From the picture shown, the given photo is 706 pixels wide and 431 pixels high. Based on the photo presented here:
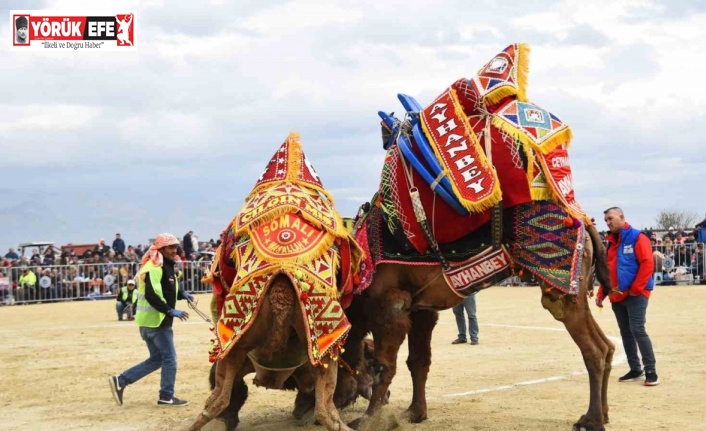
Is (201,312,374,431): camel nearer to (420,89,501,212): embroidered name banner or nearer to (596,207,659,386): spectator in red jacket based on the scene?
(420,89,501,212): embroidered name banner

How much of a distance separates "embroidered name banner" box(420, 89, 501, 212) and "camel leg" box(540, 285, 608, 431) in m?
1.03

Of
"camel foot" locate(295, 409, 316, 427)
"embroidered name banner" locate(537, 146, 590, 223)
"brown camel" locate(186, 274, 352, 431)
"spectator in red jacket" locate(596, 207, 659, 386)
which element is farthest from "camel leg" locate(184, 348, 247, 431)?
"spectator in red jacket" locate(596, 207, 659, 386)

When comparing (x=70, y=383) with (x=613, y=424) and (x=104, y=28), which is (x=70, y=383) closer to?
(x=613, y=424)

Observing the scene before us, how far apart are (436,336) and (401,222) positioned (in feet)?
26.9

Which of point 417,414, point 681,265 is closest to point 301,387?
point 417,414

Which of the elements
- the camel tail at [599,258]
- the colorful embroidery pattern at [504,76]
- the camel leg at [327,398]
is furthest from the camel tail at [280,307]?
the camel tail at [599,258]

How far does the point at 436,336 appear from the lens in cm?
1573

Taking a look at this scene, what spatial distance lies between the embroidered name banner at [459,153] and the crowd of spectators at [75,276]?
21014 millimetres

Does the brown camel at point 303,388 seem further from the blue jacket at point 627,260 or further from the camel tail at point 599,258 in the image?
the blue jacket at point 627,260

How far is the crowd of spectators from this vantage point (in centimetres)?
2850

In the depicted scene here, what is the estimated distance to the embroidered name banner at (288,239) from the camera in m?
6.86

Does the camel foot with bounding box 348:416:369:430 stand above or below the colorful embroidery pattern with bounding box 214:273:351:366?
below

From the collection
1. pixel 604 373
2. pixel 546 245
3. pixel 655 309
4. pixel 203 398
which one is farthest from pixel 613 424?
pixel 655 309

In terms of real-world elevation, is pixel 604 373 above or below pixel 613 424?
above
